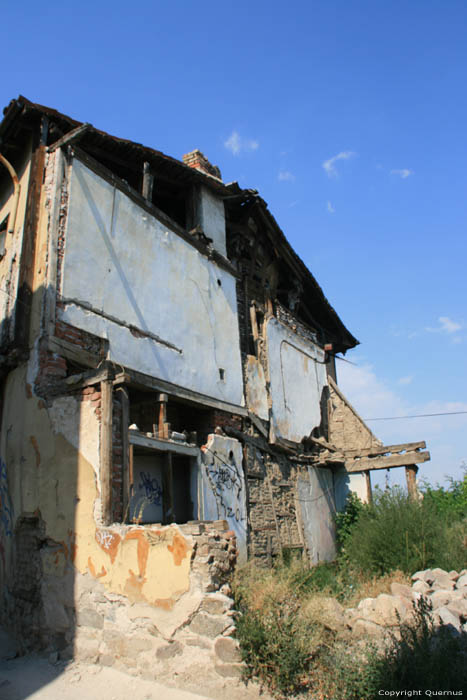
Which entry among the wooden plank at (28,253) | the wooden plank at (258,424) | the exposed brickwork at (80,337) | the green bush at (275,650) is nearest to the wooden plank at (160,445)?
the exposed brickwork at (80,337)

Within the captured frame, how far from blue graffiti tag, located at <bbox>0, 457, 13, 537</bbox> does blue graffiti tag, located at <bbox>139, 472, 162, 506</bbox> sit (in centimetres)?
192

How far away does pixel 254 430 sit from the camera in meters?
11.9

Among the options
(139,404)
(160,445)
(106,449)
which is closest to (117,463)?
(106,449)

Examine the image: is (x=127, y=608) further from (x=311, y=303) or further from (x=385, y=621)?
(x=311, y=303)

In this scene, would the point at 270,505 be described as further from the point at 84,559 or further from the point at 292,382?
the point at 84,559

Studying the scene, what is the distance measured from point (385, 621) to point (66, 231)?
6913 mm

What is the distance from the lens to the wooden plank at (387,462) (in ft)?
45.4

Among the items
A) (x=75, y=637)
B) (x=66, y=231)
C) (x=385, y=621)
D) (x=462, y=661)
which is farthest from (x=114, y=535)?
(x=66, y=231)

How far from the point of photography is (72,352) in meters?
7.52

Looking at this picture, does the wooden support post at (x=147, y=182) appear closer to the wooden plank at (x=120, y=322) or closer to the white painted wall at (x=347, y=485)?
the wooden plank at (x=120, y=322)

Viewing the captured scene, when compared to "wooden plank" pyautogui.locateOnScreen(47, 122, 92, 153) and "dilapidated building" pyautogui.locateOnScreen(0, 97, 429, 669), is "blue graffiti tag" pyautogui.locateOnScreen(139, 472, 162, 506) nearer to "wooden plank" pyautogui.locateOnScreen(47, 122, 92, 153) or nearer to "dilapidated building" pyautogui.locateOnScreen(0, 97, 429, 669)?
"dilapidated building" pyautogui.locateOnScreen(0, 97, 429, 669)

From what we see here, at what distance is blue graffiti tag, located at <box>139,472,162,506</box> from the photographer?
324 inches

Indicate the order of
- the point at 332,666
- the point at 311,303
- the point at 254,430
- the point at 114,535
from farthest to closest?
the point at 311,303 → the point at 254,430 → the point at 114,535 → the point at 332,666

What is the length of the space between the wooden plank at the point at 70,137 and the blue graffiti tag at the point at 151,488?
18.0 ft
